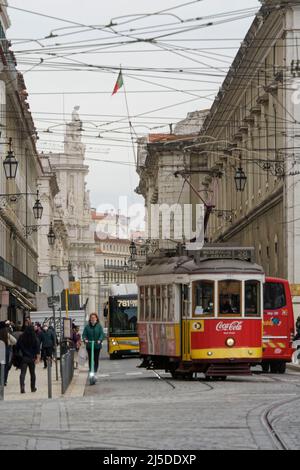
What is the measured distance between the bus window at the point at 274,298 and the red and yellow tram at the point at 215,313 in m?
5.38

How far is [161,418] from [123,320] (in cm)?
4019

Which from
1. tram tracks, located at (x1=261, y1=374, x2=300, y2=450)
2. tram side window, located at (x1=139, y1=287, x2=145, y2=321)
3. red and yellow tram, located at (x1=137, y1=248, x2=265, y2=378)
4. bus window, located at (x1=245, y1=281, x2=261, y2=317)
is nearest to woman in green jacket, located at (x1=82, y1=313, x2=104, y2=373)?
red and yellow tram, located at (x1=137, y1=248, x2=265, y2=378)

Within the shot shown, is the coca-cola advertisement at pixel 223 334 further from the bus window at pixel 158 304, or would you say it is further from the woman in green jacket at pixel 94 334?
the woman in green jacket at pixel 94 334

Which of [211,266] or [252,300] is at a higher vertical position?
[211,266]

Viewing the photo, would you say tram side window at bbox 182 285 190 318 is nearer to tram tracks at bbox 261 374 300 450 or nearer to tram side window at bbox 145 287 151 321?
tram side window at bbox 145 287 151 321

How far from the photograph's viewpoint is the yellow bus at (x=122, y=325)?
5988 centimetres

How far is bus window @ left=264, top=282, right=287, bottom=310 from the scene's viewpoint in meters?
38.4

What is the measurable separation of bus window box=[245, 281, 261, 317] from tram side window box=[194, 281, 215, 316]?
0.75 m

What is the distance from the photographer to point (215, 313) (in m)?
32.0

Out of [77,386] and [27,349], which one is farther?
[77,386]

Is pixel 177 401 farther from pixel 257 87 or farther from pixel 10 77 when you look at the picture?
pixel 10 77

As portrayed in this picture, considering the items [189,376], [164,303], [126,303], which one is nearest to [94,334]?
[164,303]

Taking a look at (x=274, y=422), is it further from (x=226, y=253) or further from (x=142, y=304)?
(x=142, y=304)

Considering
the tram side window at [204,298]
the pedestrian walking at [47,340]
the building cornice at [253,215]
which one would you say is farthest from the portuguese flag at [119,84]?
the building cornice at [253,215]
